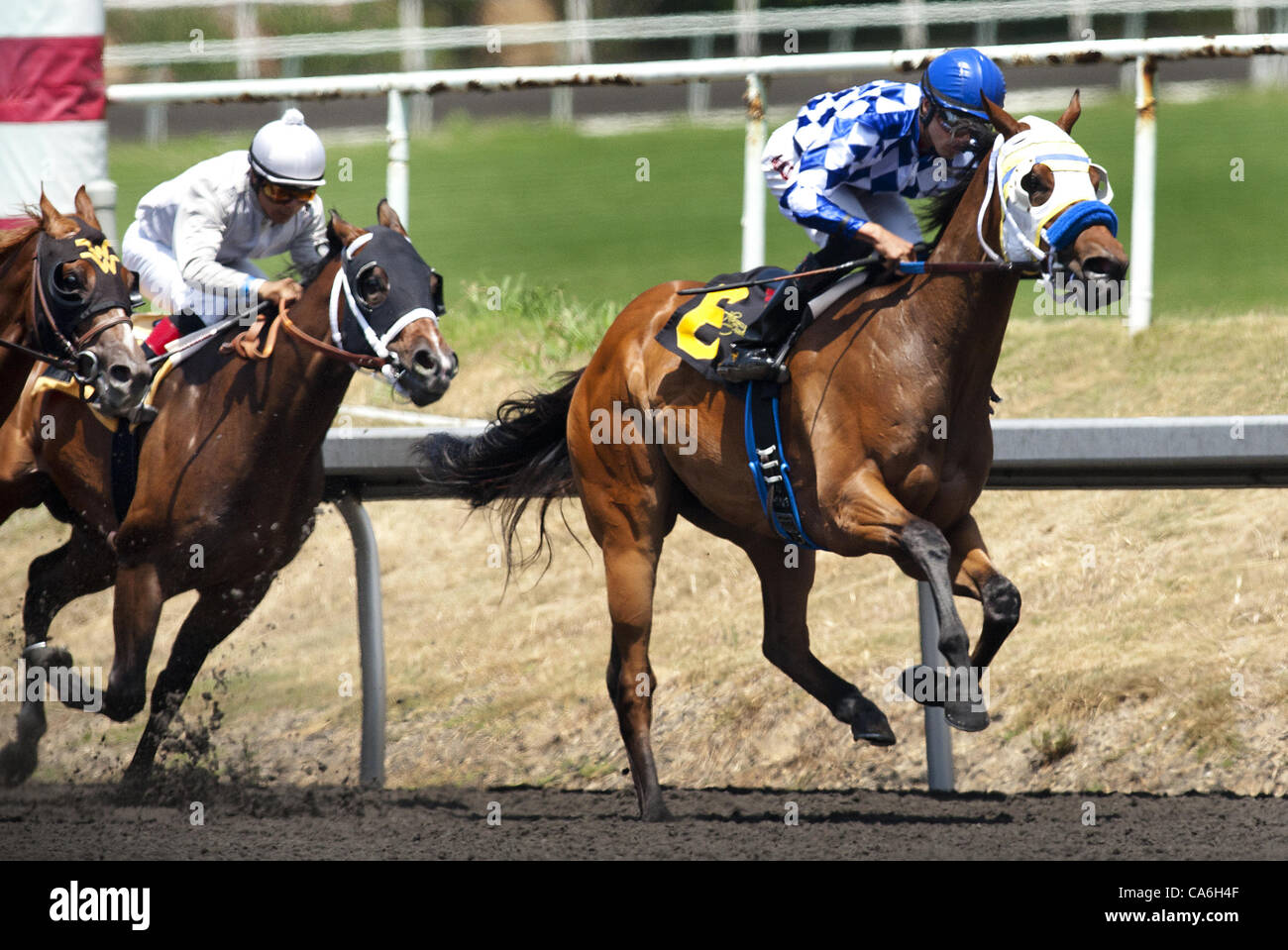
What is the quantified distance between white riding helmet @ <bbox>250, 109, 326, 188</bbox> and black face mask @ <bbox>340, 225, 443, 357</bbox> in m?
0.34

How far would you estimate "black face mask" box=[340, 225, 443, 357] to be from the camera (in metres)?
5.32

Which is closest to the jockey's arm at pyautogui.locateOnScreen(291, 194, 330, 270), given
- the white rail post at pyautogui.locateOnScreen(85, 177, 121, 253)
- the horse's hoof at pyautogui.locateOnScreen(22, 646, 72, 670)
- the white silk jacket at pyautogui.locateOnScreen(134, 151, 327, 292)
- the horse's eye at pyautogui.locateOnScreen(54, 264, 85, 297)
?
the white silk jacket at pyautogui.locateOnScreen(134, 151, 327, 292)

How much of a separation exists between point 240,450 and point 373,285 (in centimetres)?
64

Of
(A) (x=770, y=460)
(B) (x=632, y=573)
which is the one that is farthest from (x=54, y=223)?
(A) (x=770, y=460)

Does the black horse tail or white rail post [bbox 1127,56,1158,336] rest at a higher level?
white rail post [bbox 1127,56,1158,336]

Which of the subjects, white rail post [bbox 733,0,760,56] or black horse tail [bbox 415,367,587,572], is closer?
black horse tail [bbox 415,367,587,572]

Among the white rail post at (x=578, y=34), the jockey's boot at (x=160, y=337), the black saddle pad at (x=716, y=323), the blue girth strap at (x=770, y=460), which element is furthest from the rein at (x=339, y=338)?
the white rail post at (x=578, y=34)

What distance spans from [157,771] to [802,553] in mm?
2085

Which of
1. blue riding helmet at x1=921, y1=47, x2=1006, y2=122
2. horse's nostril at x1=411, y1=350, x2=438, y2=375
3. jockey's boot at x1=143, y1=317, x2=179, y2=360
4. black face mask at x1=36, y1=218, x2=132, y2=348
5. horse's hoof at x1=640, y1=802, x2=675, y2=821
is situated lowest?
horse's hoof at x1=640, y1=802, x2=675, y2=821

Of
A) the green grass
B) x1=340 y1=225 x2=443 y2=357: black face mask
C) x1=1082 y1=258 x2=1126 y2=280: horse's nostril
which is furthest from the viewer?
the green grass

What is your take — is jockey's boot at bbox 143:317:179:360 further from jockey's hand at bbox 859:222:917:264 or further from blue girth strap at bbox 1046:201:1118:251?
blue girth strap at bbox 1046:201:1118:251

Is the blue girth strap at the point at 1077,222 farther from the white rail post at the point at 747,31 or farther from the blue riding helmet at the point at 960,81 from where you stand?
the white rail post at the point at 747,31

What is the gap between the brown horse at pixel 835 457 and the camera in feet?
15.2

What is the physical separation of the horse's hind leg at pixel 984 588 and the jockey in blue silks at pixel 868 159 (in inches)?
26.1
